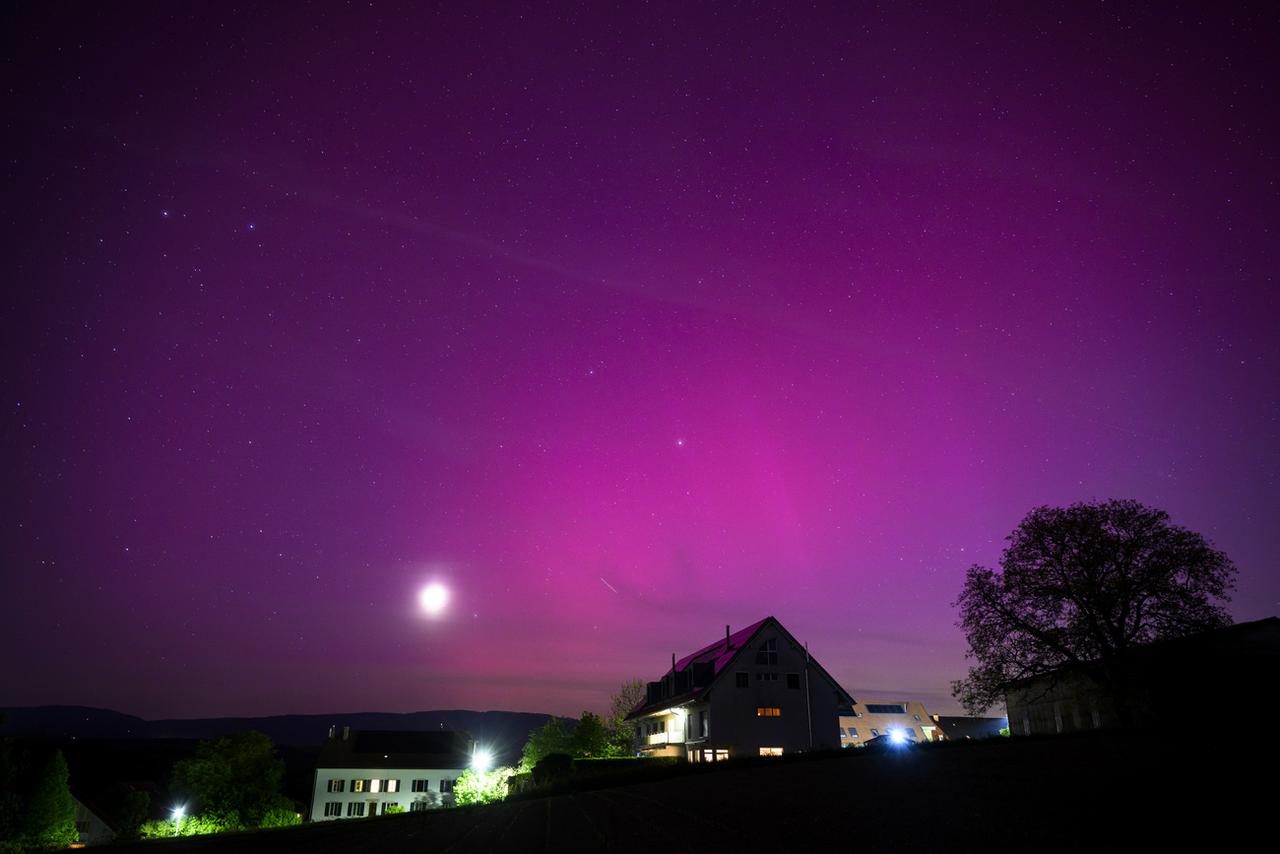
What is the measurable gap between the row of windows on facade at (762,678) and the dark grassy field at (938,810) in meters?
28.8

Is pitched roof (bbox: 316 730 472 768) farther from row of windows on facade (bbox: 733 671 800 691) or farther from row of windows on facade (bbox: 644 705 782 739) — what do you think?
row of windows on facade (bbox: 733 671 800 691)

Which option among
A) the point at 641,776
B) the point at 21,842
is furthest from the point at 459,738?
the point at 641,776

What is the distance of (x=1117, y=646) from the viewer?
31641 mm

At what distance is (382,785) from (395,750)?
8143 mm

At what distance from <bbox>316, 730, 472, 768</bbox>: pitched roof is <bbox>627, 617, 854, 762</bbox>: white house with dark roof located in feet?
243

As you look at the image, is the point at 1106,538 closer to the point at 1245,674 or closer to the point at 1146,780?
the point at 1245,674

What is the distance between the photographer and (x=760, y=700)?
55812mm

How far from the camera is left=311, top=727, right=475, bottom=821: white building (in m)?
110

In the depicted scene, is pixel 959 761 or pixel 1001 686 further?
pixel 1001 686

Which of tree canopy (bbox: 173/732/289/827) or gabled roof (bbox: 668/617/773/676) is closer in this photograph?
gabled roof (bbox: 668/617/773/676)

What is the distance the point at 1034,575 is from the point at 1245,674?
30.8 feet

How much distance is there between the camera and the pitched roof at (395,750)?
11425 cm

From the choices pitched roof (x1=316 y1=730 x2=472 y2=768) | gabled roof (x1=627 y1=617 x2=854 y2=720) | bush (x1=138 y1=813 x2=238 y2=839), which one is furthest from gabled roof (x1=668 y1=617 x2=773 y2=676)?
pitched roof (x1=316 y1=730 x2=472 y2=768)

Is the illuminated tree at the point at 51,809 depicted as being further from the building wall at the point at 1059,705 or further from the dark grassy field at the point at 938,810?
the building wall at the point at 1059,705
